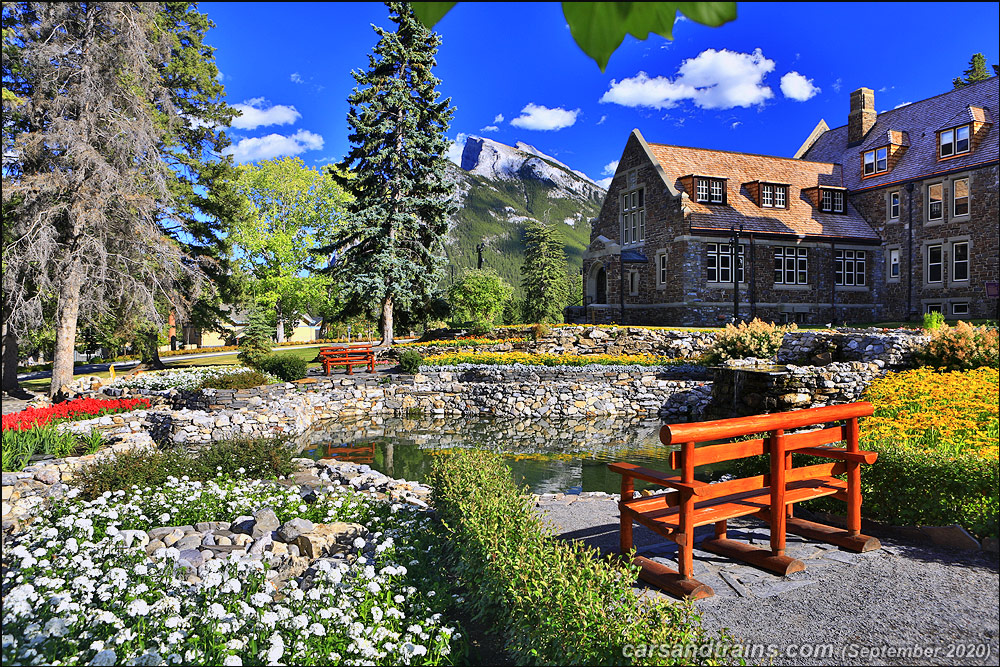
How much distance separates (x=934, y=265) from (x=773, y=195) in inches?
317

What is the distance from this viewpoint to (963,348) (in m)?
11.8

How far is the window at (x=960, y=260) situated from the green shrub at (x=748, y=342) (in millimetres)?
12766

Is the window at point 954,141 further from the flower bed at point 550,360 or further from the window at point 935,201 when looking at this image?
the flower bed at point 550,360

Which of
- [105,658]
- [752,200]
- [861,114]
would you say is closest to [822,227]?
→ [752,200]

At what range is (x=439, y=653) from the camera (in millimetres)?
3764

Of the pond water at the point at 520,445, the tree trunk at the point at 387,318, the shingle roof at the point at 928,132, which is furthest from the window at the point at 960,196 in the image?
the tree trunk at the point at 387,318

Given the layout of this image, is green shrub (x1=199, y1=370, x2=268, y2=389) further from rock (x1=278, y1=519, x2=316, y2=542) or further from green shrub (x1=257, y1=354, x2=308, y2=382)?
rock (x1=278, y1=519, x2=316, y2=542)

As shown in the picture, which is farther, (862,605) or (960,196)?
(960,196)

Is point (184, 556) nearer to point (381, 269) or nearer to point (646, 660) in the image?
point (646, 660)

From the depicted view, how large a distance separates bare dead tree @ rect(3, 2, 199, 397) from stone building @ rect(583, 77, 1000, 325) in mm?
20635

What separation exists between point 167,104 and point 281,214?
58.3 ft

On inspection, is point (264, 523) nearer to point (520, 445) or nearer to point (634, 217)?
point (520, 445)

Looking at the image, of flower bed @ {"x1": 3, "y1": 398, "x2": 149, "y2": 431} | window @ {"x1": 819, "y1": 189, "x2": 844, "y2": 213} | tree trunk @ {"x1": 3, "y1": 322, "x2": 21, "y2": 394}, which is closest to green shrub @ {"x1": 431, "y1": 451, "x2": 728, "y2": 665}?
flower bed @ {"x1": 3, "y1": 398, "x2": 149, "y2": 431}

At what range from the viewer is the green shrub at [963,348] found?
11.3 m
